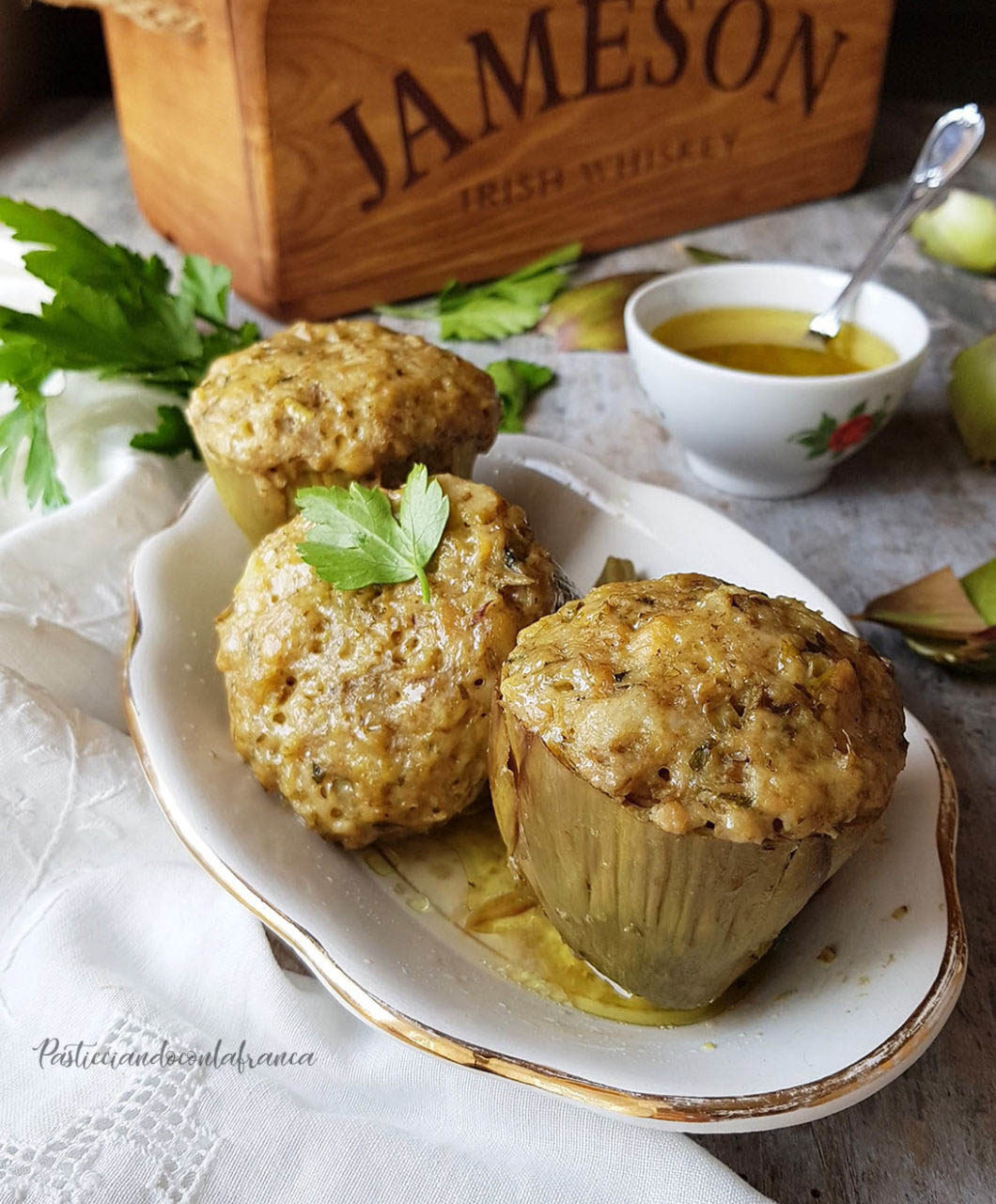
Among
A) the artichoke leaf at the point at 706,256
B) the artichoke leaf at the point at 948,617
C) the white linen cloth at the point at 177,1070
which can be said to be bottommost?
the artichoke leaf at the point at 706,256

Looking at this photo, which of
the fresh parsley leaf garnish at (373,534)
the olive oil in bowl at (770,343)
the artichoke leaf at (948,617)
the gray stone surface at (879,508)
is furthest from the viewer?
the olive oil in bowl at (770,343)

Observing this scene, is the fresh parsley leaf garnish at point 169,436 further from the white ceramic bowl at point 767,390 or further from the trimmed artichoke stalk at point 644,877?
the trimmed artichoke stalk at point 644,877

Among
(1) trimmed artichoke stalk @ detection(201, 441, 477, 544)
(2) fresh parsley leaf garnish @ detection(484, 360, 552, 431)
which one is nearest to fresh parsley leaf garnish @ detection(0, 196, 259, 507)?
(1) trimmed artichoke stalk @ detection(201, 441, 477, 544)

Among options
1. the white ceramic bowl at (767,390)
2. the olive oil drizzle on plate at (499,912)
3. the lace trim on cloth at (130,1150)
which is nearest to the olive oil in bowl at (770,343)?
the white ceramic bowl at (767,390)

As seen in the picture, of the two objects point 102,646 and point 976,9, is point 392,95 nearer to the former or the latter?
point 102,646

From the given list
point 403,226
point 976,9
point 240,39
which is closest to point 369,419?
point 240,39

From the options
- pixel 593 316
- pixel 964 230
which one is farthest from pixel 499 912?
pixel 964 230

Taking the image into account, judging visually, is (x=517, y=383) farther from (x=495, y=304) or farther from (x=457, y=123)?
(x=457, y=123)

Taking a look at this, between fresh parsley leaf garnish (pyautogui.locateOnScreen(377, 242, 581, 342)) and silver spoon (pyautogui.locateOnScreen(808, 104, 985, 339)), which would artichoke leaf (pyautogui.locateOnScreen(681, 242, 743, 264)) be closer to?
fresh parsley leaf garnish (pyautogui.locateOnScreen(377, 242, 581, 342))
